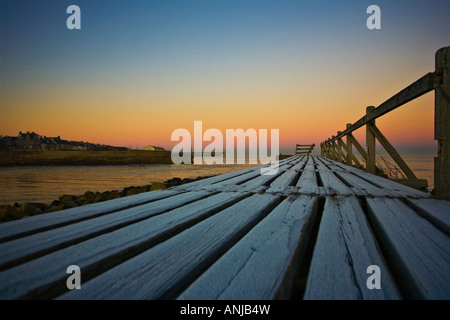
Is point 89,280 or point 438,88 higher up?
point 438,88

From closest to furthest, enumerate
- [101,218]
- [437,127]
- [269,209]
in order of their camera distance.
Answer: [101,218] < [269,209] < [437,127]

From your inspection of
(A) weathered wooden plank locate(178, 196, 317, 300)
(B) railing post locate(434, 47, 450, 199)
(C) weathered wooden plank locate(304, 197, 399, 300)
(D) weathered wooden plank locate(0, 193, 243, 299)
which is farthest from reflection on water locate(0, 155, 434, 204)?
(B) railing post locate(434, 47, 450, 199)

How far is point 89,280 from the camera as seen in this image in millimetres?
768

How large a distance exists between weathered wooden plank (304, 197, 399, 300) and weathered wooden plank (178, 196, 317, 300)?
7cm

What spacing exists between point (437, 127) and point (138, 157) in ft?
107

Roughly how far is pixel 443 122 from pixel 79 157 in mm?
33338

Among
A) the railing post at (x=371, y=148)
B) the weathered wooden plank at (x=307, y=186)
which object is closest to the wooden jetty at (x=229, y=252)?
the weathered wooden plank at (x=307, y=186)

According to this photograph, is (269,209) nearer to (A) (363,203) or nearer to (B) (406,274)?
(A) (363,203)

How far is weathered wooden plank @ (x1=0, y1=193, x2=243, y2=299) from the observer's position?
2.38 ft

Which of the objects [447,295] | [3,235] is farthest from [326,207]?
[3,235]

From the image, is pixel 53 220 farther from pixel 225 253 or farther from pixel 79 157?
pixel 79 157

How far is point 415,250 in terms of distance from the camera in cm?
98
